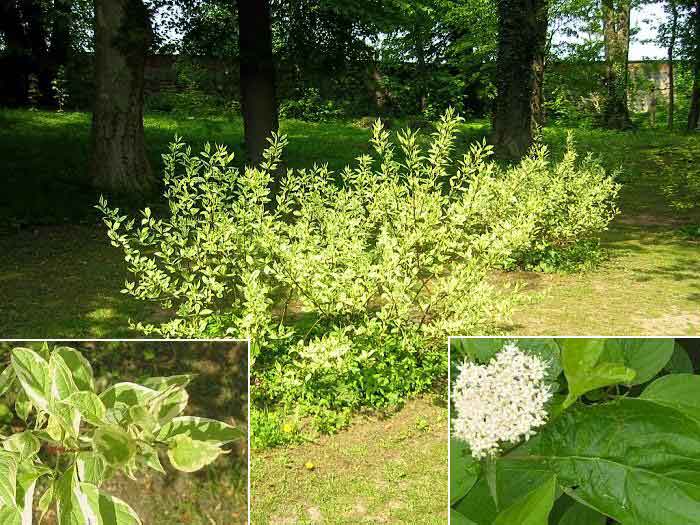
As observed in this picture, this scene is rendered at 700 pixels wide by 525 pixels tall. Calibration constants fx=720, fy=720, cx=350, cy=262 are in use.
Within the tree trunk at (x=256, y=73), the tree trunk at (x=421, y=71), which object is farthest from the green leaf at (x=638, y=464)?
the tree trunk at (x=421, y=71)

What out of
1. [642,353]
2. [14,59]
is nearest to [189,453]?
[642,353]

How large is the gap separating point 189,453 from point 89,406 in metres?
0.20

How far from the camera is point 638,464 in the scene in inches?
43.6

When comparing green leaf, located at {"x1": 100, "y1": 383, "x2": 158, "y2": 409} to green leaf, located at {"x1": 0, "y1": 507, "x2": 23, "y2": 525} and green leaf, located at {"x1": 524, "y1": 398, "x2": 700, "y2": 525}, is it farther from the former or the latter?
green leaf, located at {"x1": 524, "y1": 398, "x2": 700, "y2": 525}

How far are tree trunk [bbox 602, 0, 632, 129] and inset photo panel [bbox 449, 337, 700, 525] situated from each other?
93.2 feet

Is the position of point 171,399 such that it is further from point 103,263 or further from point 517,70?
point 517,70

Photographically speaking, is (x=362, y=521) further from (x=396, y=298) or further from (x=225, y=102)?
(x=225, y=102)

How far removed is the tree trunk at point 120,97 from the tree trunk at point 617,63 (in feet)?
68.0

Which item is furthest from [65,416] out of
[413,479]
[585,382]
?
[413,479]

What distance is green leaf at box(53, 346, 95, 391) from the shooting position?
1451 mm

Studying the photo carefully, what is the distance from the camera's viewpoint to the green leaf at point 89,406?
1311 mm

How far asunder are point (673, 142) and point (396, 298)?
2189 centimetres

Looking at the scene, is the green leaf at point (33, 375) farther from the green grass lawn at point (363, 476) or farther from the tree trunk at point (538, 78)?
the tree trunk at point (538, 78)

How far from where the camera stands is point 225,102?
587 inches
